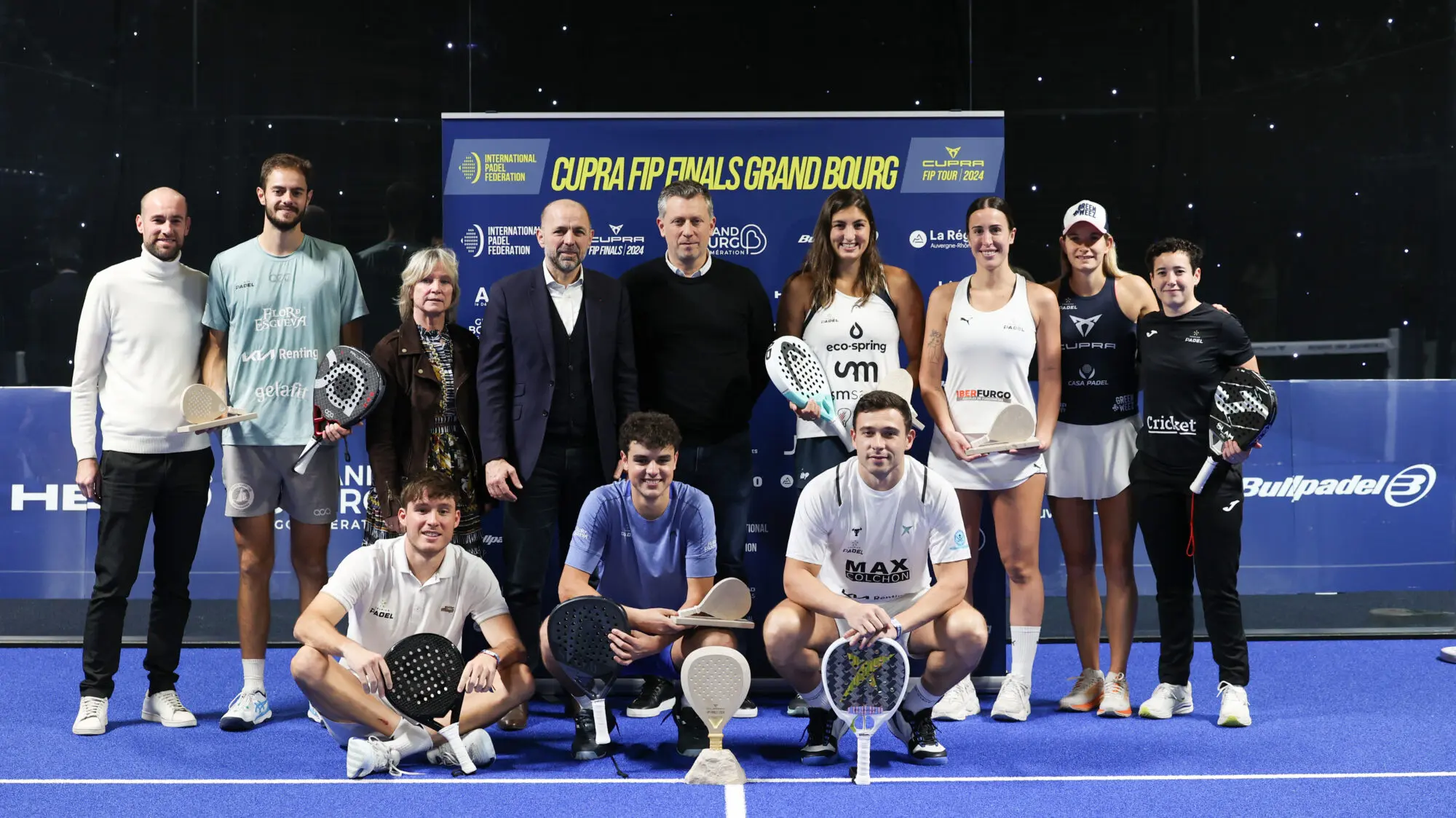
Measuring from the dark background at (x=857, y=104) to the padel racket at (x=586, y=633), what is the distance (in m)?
2.84

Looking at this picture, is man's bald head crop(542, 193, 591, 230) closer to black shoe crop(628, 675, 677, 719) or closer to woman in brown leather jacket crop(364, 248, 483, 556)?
woman in brown leather jacket crop(364, 248, 483, 556)

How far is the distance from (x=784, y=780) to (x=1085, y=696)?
5.15ft

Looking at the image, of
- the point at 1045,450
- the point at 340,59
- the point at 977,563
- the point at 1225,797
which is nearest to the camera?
the point at 1225,797

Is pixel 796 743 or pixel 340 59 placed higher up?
pixel 340 59

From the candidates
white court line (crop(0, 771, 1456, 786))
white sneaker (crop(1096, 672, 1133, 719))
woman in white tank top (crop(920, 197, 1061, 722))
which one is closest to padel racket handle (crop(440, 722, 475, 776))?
white court line (crop(0, 771, 1456, 786))

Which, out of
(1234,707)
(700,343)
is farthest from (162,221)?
(1234,707)

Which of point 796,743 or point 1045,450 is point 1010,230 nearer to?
point 1045,450

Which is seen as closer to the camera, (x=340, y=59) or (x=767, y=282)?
(x=767, y=282)

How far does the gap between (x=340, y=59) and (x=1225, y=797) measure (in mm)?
5003

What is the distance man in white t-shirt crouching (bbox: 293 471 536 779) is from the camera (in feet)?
13.3

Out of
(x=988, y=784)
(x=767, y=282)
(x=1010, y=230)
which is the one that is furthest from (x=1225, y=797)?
(x=767, y=282)

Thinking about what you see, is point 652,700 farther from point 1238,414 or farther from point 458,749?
point 1238,414

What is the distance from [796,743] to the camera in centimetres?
450

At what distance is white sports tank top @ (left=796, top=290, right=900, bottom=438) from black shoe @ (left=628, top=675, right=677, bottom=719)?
3.71 ft
